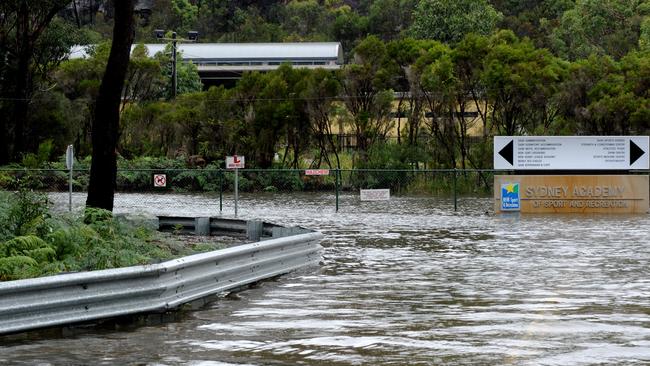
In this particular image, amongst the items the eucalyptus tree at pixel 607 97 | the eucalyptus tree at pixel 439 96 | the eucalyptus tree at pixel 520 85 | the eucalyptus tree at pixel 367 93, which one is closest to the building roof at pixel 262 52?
the eucalyptus tree at pixel 367 93

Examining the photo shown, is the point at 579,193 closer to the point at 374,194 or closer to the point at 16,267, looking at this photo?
the point at 374,194

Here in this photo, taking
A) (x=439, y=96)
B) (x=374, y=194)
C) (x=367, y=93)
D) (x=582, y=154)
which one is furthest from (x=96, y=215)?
(x=367, y=93)

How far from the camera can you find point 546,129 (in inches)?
2096

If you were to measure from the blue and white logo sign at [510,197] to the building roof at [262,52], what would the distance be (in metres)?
66.8

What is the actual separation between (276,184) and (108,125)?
30.7 meters

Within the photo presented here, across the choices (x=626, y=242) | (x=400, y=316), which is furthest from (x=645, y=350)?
(x=626, y=242)

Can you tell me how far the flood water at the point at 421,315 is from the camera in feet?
36.1

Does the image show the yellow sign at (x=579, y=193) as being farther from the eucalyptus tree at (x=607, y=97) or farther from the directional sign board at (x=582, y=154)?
the eucalyptus tree at (x=607, y=97)

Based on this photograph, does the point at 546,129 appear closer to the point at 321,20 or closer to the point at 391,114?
the point at 391,114

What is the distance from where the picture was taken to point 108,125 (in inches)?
960

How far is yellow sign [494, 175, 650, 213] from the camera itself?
123ft

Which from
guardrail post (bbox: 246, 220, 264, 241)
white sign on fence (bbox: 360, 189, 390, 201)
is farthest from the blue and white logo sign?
guardrail post (bbox: 246, 220, 264, 241)

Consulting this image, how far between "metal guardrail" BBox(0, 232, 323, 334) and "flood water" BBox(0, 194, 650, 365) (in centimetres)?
22

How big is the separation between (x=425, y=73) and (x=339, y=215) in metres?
19.5
